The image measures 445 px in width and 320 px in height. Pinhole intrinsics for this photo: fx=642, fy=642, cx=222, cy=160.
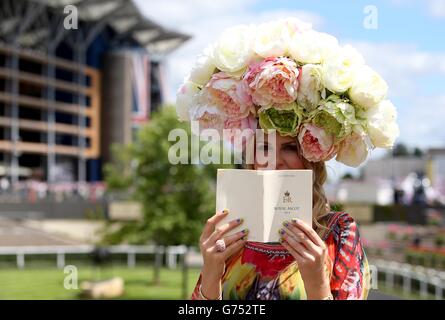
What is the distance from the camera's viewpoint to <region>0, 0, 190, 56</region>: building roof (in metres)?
66.9

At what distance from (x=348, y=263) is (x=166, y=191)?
754 inches

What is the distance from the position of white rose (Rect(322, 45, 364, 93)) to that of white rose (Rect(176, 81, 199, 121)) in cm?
60

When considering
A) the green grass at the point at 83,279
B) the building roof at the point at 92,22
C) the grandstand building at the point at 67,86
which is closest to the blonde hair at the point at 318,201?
the green grass at the point at 83,279

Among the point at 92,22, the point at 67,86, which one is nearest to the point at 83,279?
the point at 67,86

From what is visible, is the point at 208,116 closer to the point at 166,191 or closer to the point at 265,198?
the point at 265,198

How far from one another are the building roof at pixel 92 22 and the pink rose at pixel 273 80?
181ft

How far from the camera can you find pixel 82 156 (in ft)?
242

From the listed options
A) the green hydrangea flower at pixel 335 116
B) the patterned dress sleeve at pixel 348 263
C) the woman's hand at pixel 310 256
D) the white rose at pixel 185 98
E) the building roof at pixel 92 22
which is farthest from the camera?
the building roof at pixel 92 22

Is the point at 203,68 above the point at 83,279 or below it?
above

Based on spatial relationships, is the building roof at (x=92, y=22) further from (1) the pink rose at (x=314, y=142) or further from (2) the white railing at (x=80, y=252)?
(1) the pink rose at (x=314, y=142)

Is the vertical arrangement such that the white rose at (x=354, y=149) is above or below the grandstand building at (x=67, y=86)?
below

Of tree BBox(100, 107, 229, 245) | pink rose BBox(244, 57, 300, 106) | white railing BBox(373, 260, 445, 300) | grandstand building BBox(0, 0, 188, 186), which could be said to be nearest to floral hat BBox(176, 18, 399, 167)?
pink rose BBox(244, 57, 300, 106)

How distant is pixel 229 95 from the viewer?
8.54ft

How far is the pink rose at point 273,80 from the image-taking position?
97.0 inches
